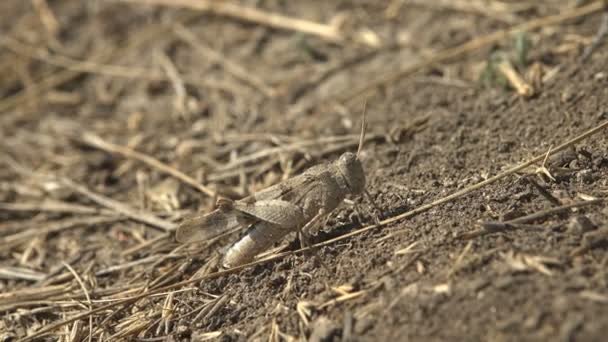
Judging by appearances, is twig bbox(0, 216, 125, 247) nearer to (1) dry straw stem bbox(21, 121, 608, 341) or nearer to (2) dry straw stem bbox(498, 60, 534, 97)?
(1) dry straw stem bbox(21, 121, 608, 341)

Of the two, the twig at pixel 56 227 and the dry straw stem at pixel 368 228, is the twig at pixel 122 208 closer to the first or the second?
the twig at pixel 56 227

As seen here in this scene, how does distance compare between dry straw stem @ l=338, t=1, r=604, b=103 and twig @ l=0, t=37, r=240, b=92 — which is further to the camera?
twig @ l=0, t=37, r=240, b=92

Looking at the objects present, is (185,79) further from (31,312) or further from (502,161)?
(502,161)

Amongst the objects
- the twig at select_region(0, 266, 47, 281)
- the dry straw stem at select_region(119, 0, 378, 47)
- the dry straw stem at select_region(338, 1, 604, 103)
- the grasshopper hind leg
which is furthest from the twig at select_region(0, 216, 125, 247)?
the dry straw stem at select_region(119, 0, 378, 47)

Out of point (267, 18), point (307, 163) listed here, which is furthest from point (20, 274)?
point (267, 18)

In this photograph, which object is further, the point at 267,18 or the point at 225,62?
the point at 267,18

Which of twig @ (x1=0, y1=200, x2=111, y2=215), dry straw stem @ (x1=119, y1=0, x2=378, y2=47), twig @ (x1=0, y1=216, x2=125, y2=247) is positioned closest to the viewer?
twig @ (x1=0, y1=216, x2=125, y2=247)

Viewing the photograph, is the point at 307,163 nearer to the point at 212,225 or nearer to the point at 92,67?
the point at 212,225
